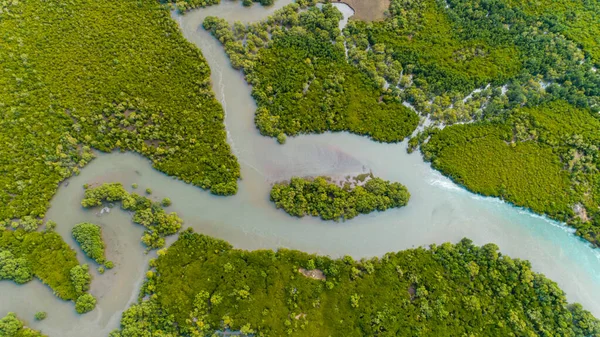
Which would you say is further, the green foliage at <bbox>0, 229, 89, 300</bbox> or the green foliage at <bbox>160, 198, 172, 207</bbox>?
the green foliage at <bbox>160, 198, 172, 207</bbox>

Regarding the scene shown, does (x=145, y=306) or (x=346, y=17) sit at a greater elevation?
(x=346, y=17)

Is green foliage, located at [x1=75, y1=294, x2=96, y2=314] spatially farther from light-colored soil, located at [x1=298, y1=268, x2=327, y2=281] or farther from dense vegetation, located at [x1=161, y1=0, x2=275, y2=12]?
dense vegetation, located at [x1=161, y1=0, x2=275, y2=12]

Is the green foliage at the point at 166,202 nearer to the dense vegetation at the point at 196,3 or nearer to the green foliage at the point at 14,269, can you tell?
the green foliage at the point at 14,269

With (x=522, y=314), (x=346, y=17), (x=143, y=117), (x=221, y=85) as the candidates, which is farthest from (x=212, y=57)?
(x=522, y=314)

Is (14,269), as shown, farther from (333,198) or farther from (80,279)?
(333,198)

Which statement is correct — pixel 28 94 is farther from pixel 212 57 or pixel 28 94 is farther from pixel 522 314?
pixel 522 314

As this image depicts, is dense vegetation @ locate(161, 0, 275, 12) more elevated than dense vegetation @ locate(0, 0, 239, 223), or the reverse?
dense vegetation @ locate(161, 0, 275, 12)

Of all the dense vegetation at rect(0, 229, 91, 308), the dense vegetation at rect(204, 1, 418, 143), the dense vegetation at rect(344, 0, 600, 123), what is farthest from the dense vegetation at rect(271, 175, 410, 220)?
the dense vegetation at rect(0, 229, 91, 308)
